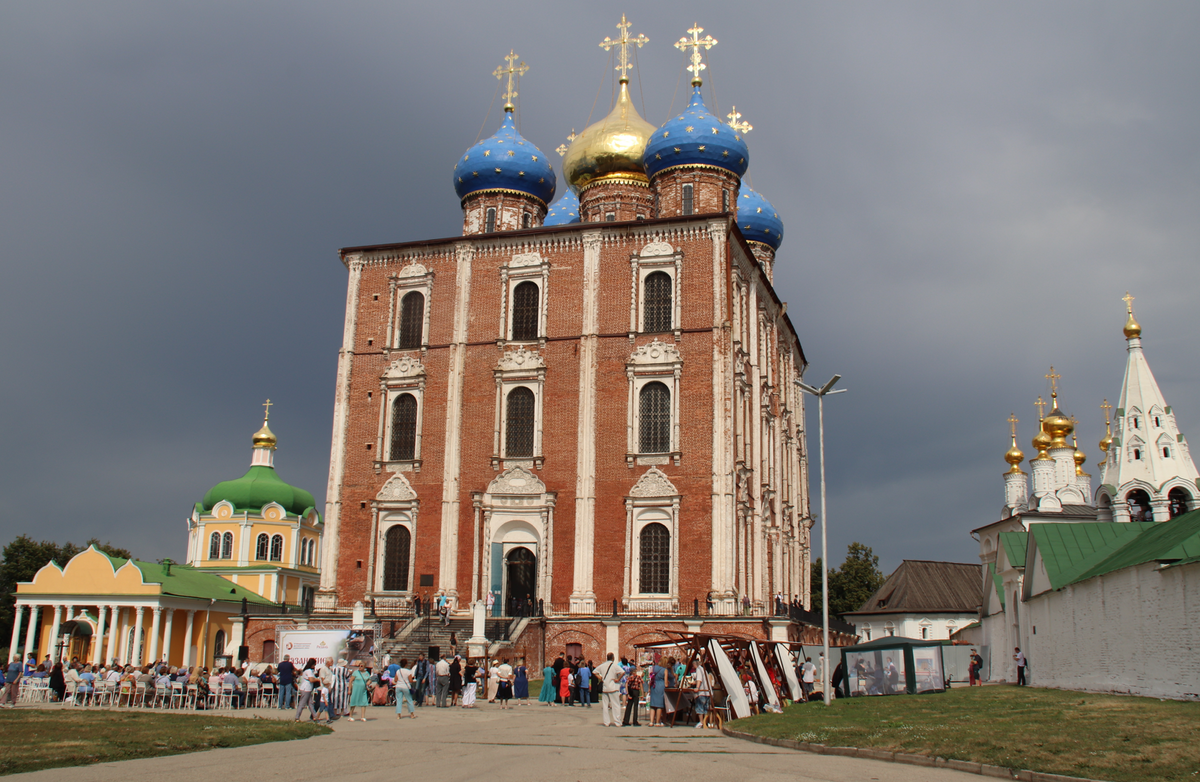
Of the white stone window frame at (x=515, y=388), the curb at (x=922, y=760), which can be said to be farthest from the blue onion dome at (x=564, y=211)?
the curb at (x=922, y=760)

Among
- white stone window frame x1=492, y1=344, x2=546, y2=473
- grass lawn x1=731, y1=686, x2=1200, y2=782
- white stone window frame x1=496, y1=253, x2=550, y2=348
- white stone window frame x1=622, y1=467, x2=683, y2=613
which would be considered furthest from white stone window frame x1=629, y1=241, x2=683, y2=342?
grass lawn x1=731, y1=686, x2=1200, y2=782

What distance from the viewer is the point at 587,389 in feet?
105

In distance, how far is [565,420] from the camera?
1268 inches

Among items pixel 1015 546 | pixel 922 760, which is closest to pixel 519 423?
pixel 1015 546

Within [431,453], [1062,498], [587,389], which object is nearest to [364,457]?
[431,453]

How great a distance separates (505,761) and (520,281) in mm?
23345

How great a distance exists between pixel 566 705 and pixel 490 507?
947 cm

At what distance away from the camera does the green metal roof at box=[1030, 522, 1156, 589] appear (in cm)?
2666

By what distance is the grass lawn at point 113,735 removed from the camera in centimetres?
1179

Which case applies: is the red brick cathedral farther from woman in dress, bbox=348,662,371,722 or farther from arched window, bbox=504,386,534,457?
woman in dress, bbox=348,662,371,722

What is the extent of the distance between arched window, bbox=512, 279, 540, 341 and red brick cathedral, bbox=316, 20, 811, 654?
65mm

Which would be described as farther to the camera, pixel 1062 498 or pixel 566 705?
pixel 1062 498

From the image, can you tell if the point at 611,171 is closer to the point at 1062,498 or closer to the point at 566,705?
the point at 566,705

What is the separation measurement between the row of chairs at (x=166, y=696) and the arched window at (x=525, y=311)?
1434cm
